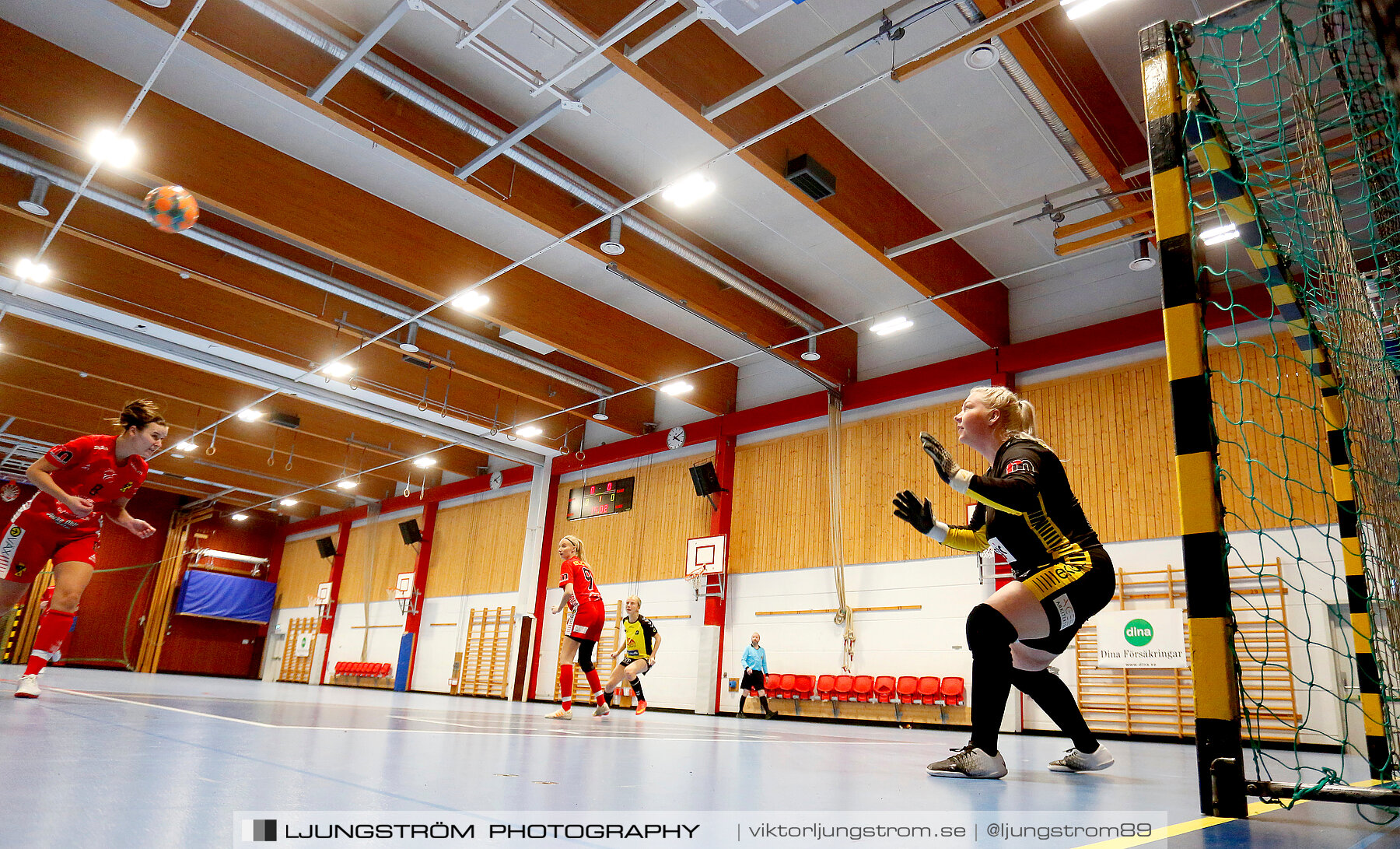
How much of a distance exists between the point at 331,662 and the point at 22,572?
77.6 feet

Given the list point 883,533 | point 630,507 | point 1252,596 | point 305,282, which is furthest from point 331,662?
point 1252,596

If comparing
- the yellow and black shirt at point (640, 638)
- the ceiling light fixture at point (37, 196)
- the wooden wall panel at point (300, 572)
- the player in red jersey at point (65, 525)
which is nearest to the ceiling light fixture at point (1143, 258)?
the yellow and black shirt at point (640, 638)

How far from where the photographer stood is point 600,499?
63.1ft

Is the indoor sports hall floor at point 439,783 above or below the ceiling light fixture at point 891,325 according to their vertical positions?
below

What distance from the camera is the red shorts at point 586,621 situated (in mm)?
8081

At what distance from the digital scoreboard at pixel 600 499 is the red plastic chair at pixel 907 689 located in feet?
25.8

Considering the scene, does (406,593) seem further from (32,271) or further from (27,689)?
(27,689)

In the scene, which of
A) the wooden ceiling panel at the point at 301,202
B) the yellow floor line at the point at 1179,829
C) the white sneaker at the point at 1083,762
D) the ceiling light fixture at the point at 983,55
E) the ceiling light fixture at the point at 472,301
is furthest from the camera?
the ceiling light fixture at the point at 472,301

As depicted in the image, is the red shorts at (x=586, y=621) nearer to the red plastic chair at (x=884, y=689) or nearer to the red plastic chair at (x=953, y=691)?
the red plastic chair at (x=884, y=689)

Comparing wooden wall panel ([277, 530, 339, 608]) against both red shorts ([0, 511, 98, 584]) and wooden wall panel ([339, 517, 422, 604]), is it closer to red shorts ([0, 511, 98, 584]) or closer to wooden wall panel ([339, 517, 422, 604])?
wooden wall panel ([339, 517, 422, 604])

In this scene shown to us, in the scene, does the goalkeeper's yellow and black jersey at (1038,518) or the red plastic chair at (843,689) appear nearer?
the goalkeeper's yellow and black jersey at (1038,518)

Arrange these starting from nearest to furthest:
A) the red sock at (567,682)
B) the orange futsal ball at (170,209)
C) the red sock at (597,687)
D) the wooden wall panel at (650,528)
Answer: the red sock at (567,682), the orange futsal ball at (170,209), the red sock at (597,687), the wooden wall panel at (650,528)

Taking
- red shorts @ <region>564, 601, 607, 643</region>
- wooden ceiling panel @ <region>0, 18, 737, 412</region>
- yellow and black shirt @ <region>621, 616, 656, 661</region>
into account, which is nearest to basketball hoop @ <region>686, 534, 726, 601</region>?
wooden ceiling panel @ <region>0, 18, 737, 412</region>

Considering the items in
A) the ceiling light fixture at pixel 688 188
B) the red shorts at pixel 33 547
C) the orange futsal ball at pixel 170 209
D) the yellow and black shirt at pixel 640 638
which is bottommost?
the yellow and black shirt at pixel 640 638
